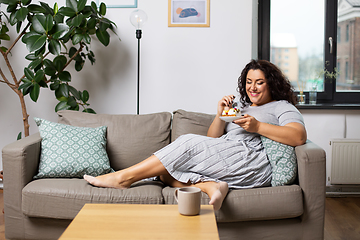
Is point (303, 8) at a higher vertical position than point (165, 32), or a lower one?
higher

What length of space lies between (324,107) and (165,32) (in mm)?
1504

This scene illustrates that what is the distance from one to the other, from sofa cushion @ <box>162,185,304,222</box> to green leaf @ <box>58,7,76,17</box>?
151 cm

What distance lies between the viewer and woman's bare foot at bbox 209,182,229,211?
145cm

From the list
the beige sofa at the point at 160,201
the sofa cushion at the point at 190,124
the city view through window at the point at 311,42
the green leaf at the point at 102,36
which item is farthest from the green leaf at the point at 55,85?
the city view through window at the point at 311,42

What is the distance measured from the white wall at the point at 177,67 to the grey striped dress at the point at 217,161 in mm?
1032

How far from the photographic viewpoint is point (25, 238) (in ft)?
5.88

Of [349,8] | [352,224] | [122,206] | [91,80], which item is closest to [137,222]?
[122,206]

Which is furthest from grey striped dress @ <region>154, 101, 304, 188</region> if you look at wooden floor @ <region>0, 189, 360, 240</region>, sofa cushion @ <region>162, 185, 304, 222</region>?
wooden floor @ <region>0, 189, 360, 240</region>

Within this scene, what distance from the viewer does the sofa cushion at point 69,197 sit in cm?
166

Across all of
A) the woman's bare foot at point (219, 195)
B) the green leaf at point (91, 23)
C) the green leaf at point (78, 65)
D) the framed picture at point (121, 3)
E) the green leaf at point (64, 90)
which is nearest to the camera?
the woman's bare foot at point (219, 195)

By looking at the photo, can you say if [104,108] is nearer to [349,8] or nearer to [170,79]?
[170,79]

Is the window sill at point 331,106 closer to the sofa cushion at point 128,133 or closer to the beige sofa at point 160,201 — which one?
the beige sofa at point 160,201

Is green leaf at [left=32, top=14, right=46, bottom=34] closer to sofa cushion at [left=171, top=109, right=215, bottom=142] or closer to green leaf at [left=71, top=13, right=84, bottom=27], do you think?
green leaf at [left=71, top=13, right=84, bottom=27]

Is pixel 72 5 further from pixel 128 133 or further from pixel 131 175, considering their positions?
pixel 131 175
